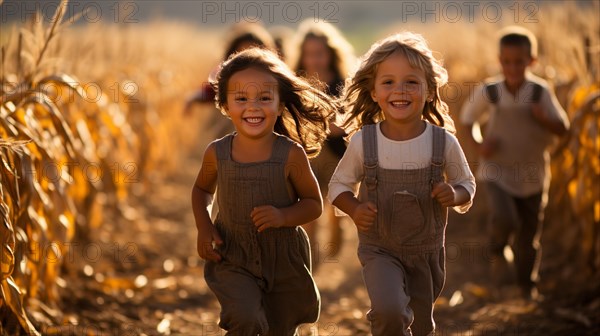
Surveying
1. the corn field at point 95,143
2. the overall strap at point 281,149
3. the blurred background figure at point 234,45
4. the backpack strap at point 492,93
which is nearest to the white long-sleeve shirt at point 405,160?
the overall strap at point 281,149

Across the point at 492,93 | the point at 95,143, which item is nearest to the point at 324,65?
the point at 492,93

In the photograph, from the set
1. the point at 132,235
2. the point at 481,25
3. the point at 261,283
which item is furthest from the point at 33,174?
the point at 481,25

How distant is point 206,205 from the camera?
12.0 feet

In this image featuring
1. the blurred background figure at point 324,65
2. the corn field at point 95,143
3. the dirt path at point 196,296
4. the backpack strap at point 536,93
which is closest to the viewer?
the corn field at point 95,143

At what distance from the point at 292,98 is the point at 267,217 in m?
0.61

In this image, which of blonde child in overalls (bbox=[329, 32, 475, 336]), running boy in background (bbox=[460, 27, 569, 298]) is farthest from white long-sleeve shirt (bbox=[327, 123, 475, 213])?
running boy in background (bbox=[460, 27, 569, 298])

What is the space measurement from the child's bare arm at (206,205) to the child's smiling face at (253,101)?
0.17 meters

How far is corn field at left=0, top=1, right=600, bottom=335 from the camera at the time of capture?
13.9 ft

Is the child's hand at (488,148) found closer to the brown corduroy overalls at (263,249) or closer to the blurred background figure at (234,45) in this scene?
the blurred background figure at (234,45)

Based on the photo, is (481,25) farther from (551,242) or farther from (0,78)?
(0,78)

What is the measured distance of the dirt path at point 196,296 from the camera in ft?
16.0

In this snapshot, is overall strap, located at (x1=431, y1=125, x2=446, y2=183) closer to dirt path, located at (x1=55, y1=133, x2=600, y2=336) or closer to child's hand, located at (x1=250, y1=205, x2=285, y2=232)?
child's hand, located at (x1=250, y1=205, x2=285, y2=232)

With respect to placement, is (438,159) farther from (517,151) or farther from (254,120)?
(517,151)

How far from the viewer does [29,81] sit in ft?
15.1
